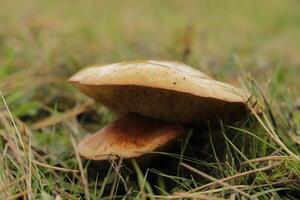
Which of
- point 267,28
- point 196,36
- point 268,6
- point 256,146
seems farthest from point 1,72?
point 268,6

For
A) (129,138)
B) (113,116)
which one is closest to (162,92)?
(129,138)

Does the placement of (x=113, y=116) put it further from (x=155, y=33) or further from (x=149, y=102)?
(x=155, y=33)

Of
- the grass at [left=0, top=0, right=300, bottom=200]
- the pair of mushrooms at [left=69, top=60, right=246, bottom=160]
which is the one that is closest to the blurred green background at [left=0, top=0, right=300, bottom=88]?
the grass at [left=0, top=0, right=300, bottom=200]

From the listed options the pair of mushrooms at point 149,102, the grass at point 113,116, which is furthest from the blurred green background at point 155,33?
the pair of mushrooms at point 149,102

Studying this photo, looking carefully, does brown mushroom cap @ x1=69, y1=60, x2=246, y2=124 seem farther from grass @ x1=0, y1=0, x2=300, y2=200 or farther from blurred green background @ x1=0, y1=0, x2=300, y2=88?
blurred green background @ x1=0, y1=0, x2=300, y2=88

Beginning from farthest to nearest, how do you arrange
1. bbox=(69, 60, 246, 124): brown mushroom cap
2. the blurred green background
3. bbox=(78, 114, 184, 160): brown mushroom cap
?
the blurred green background → bbox=(78, 114, 184, 160): brown mushroom cap → bbox=(69, 60, 246, 124): brown mushroom cap

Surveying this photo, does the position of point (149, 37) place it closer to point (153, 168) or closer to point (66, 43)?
point (66, 43)

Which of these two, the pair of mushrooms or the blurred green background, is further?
the blurred green background
